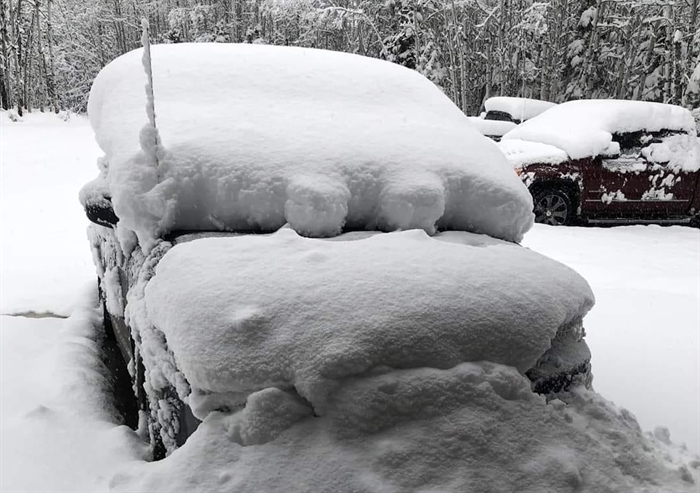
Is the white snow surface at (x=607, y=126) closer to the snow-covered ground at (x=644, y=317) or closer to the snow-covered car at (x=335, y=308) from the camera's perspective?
the snow-covered ground at (x=644, y=317)

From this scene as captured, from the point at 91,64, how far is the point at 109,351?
1492 inches

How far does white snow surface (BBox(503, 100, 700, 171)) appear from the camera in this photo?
7.24 metres

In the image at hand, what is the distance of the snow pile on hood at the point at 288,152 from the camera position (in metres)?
2.24

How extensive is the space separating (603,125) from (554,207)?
1.29 m

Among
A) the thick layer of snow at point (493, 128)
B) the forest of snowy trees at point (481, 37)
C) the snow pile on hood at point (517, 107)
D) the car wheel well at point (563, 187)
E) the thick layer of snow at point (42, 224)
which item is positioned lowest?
the thick layer of snow at point (42, 224)

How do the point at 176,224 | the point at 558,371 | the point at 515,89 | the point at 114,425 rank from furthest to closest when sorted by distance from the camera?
the point at 515,89
the point at 114,425
the point at 176,224
the point at 558,371

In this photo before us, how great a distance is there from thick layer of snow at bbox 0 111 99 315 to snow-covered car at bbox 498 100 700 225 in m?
5.19

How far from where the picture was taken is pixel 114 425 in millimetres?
2480

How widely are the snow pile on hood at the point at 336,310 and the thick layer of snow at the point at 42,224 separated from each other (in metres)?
3.10

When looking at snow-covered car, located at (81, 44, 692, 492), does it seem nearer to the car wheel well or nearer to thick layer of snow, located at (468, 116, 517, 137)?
the car wheel well

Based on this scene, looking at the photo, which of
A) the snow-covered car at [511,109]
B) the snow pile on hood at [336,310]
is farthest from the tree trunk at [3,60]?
the snow pile on hood at [336,310]

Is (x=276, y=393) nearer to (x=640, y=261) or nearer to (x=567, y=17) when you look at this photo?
(x=640, y=261)

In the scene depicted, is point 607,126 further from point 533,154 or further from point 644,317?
point 644,317

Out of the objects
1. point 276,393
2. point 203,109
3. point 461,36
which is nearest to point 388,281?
point 276,393
